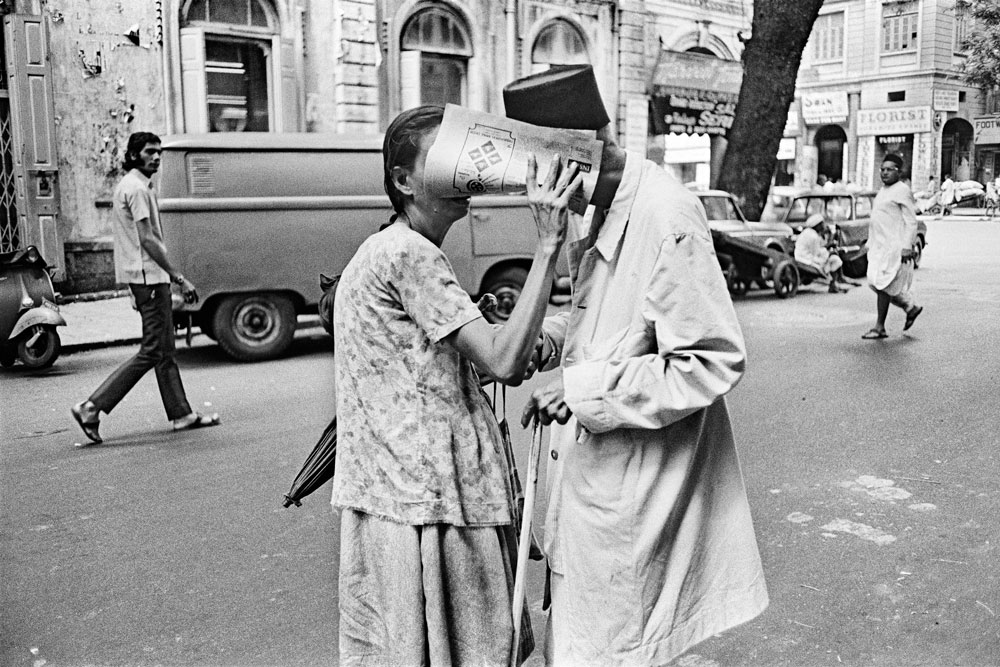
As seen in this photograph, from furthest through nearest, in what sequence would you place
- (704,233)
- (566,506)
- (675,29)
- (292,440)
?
(675,29)
(292,440)
(566,506)
(704,233)

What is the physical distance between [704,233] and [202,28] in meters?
14.0

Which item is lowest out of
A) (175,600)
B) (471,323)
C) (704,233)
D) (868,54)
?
(175,600)

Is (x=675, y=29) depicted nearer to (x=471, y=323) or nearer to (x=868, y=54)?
(x=471, y=323)

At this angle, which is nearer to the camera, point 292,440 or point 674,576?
point 674,576

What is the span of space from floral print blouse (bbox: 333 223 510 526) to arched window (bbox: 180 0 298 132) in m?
13.2

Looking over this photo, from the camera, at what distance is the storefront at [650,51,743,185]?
21188 millimetres

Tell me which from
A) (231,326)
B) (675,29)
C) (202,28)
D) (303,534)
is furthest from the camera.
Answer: (675,29)

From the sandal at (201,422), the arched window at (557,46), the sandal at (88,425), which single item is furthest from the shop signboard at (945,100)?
the sandal at (88,425)

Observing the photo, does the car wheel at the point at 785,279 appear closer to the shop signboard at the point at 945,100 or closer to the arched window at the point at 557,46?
the arched window at the point at 557,46

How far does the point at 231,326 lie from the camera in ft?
31.1

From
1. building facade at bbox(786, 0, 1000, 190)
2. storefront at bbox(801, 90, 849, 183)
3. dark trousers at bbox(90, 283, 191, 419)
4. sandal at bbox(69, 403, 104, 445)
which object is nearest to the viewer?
sandal at bbox(69, 403, 104, 445)

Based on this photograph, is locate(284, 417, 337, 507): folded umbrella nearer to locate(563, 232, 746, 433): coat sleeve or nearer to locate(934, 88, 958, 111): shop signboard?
locate(563, 232, 746, 433): coat sleeve

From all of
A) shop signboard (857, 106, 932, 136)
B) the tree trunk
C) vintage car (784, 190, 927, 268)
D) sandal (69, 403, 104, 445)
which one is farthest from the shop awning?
shop signboard (857, 106, 932, 136)

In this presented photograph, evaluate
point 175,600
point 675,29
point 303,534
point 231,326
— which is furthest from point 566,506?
point 675,29
